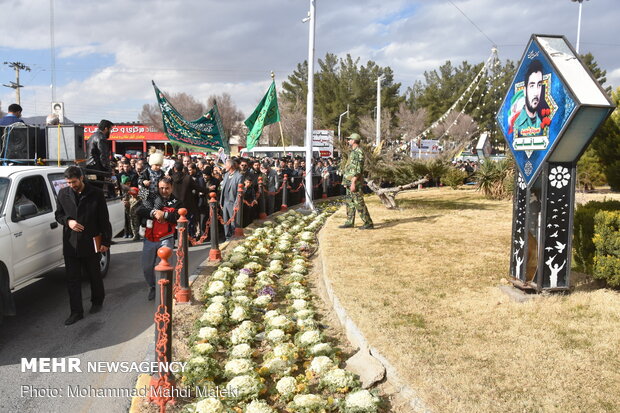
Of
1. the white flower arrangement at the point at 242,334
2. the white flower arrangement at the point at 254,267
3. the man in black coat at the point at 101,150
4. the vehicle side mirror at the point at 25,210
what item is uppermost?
the man in black coat at the point at 101,150

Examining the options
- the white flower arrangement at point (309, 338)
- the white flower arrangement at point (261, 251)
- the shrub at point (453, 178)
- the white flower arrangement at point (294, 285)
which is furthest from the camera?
the shrub at point (453, 178)

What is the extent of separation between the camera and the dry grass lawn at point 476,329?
368 cm

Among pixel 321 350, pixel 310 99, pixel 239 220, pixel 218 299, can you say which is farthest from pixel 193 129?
pixel 321 350

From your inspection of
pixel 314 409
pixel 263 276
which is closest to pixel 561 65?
pixel 314 409

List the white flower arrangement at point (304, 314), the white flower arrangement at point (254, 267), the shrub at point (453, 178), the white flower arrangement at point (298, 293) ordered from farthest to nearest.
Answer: the shrub at point (453, 178), the white flower arrangement at point (254, 267), the white flower arrangement at point (298, 293), the white flower arrangement at point (304, 314)

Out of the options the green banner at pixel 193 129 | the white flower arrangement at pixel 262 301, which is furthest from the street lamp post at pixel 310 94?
the white flower arrangement at pixel 262 301

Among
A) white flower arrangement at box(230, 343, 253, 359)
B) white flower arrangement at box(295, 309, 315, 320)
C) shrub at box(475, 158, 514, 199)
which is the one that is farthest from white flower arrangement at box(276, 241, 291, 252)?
shrub at box(475, 158, 514, 199)

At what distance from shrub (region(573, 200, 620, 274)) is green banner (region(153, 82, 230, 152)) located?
339 inches

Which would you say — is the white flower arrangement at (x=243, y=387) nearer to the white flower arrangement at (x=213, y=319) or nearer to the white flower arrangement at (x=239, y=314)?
the white flower arrangement at (x=213, y=319)

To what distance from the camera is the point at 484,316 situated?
529 cm

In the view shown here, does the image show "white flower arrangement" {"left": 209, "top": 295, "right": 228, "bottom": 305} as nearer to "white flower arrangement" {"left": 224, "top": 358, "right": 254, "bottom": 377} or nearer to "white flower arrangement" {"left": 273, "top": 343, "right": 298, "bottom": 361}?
"white flower arrangement" {"left": 273, "top": 343, "right": 298, "bottom": 361}

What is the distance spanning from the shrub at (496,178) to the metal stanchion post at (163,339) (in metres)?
14.3

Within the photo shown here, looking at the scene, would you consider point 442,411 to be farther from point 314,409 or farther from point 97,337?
point 97,337

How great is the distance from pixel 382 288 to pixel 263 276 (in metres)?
1.81
